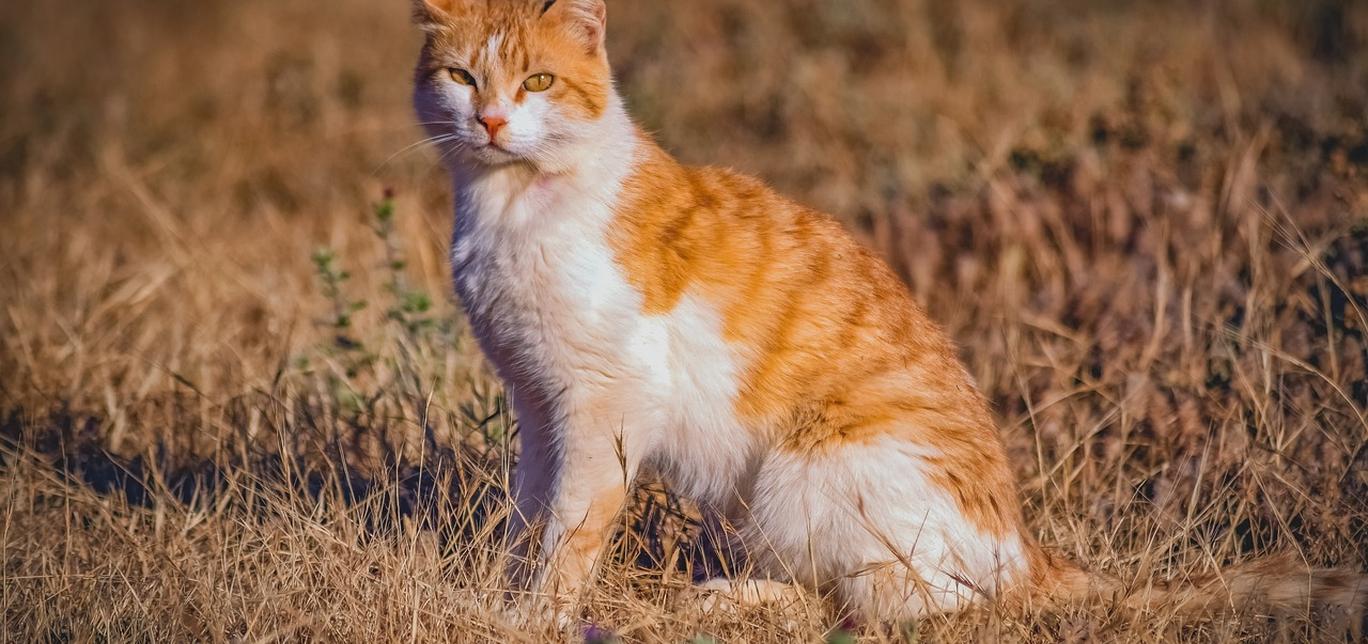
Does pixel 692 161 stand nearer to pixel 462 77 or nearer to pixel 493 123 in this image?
pixel 462 77

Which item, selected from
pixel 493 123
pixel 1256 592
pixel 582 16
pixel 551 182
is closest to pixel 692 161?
pixel 582 16

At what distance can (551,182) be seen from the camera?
306cm

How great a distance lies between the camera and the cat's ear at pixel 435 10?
315cm

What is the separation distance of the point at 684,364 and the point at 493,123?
27.9 inches

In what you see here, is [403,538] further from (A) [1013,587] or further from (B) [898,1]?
(B) [898,1]

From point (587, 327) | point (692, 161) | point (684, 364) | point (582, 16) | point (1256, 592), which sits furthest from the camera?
point (692, 161)

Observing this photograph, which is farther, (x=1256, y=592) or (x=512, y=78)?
(x=512, y=78)

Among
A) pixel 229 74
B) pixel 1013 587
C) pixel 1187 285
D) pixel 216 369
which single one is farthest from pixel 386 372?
pixel 229 74

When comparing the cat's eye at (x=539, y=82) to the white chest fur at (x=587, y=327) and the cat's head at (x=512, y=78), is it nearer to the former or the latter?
the cat's head at (x=512, y=78)

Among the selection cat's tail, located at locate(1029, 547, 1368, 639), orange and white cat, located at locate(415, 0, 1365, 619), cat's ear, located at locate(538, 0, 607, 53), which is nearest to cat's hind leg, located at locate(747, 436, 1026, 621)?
orange and white cat, located at locate(415, 0, 1365, 619)

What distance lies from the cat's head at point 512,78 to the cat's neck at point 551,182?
0.02 metres

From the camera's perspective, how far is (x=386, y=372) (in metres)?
4.25

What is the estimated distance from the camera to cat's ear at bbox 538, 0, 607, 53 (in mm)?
3117

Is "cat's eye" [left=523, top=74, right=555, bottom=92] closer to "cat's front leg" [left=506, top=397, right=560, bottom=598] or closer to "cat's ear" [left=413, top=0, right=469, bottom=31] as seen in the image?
"cat's ear" [left=413, top=0, right=469, bottom=31]
